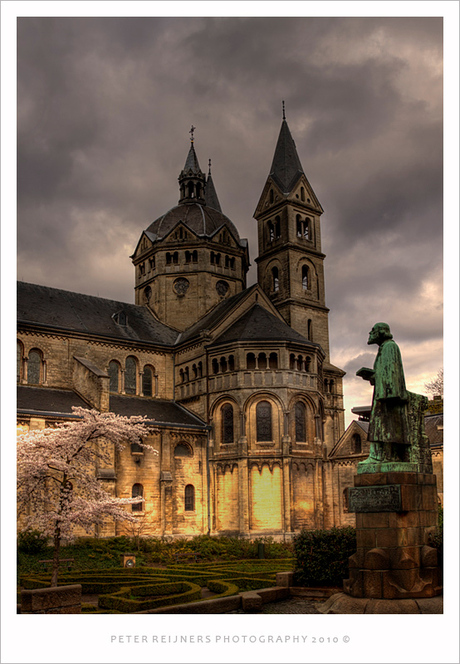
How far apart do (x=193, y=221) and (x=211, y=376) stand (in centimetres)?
1855

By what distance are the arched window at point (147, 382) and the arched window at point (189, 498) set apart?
9151mm

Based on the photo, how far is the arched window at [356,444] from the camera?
46.8m

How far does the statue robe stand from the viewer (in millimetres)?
14406

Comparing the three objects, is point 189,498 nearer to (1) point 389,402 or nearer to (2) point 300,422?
(2) point 300,422

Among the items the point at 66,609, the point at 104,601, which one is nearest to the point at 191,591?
the point at 104,601

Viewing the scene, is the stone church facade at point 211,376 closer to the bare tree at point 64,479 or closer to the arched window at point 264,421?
the arched window at point 264,421

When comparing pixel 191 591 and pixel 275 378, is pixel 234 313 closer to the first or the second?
pixel 275 378

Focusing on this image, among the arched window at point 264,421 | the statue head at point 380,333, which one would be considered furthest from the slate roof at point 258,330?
the statue head at point 380,333

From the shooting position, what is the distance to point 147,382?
52.4m

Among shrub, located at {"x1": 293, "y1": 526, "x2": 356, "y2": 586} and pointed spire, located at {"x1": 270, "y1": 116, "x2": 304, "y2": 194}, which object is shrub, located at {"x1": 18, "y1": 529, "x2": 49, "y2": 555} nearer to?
shrub, located at {"x1": 293, "y1": 526, "x2": 356, "y2": 586}

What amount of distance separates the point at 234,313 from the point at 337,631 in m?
41.8

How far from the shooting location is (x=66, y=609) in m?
15.2

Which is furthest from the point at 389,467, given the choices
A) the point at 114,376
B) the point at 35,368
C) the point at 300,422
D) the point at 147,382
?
the point at 147,382

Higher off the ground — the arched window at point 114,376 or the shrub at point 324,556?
the arched window at point 114,376
